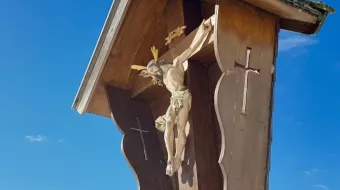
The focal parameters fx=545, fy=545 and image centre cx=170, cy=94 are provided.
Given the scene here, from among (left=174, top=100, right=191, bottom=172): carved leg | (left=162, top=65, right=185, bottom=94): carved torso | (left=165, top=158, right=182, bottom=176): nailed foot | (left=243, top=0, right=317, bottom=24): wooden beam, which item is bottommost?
(left=165, top=158, right=182, bottom=176): nailed foot

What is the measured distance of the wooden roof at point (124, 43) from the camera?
3.53m

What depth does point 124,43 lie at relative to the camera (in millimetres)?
3756

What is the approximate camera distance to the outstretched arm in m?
3.14

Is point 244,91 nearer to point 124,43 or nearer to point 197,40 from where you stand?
point 197,40

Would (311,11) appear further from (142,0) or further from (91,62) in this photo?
(91,62)

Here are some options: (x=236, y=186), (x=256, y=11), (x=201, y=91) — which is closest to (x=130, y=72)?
(x=201, y=91)

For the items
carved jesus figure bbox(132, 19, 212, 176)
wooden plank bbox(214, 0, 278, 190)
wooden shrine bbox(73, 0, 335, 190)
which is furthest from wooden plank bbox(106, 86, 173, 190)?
wooden plank bbox(214, 0, 278, 190)

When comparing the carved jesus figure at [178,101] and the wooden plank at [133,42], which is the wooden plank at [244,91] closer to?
the carved jesus figure at [178,101]

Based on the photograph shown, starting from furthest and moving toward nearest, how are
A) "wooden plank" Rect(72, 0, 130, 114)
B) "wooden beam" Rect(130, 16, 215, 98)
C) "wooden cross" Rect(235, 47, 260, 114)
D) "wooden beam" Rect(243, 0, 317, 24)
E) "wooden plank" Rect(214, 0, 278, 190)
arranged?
"wooden plank" Rect(72, 0, 130, 114)
"wooden beam" Rect(130, 16, 215, 98)
"wooden beam" Rect(243, 0, 317, 24)
"wooden cross" Rect(235, 47, 260, 114)
"wooden plank" Rect(214, 0, 278, 190)

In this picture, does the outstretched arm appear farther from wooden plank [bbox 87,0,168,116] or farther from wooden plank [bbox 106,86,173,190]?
wooden plank [bbox 106,86,173,190]

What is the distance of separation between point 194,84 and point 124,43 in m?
0.70

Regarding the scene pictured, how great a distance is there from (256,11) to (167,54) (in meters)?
0.73

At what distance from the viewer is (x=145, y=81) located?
12.5 ft

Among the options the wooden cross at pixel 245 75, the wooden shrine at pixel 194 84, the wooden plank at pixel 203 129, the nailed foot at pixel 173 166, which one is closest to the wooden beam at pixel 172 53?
the wooden shrine at pixel 194 84
